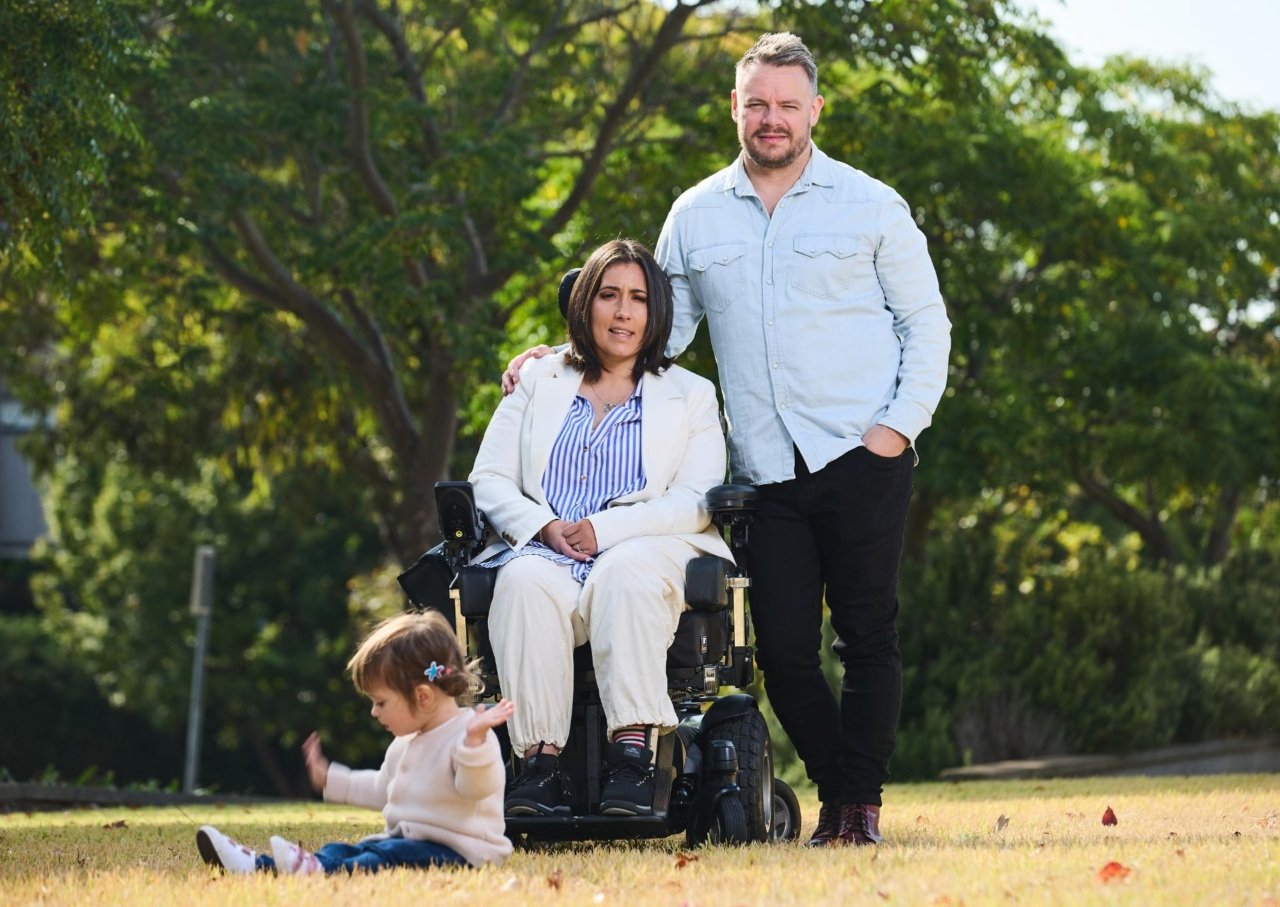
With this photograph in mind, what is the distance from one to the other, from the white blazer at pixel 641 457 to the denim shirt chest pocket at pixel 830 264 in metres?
0.43

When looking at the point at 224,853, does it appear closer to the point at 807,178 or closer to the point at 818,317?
the point at 818,317

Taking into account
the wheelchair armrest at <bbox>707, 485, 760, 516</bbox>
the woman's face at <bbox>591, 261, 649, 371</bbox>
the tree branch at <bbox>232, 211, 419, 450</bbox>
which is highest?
the tree branch at <bbox>232, 211, 419, 450</bbox>

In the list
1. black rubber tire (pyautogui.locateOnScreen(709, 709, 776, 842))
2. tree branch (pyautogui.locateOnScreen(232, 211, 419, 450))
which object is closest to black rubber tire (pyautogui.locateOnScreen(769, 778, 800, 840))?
black rubber tire (pyautogui.locateOnScreen(709, 709, 776, 842))

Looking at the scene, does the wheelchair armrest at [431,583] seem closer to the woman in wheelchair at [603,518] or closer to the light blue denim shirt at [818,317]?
the woman in wheelchair at [603,518]

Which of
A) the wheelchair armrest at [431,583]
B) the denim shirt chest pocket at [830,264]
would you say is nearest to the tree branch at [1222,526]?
the denim shirt chest pocket at [830,264]

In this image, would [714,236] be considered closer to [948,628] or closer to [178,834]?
[178,834]

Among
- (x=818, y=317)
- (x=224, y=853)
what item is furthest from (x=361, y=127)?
(x=224, y=853)

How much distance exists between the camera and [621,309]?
5652mm

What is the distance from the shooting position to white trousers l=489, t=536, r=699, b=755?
16.6 ft

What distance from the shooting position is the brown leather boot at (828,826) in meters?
5.55

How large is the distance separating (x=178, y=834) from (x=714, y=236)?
9.18 feet

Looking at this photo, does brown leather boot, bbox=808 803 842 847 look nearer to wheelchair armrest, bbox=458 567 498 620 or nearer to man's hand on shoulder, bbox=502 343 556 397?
wheelchair armrest, bbox=458 567 498 620

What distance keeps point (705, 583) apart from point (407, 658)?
112 centimetres

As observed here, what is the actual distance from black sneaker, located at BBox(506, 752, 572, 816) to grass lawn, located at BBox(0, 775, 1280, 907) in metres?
0.12
